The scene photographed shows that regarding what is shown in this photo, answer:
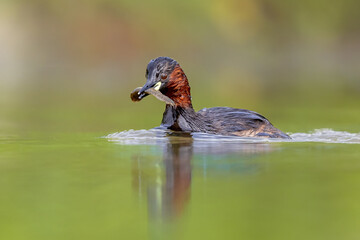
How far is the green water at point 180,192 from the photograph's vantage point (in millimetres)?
4570

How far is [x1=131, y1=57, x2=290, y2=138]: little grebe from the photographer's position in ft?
29.2

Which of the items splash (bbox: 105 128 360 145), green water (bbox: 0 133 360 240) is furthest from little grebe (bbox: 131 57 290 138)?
green water (bbox: 0 133 360 240)

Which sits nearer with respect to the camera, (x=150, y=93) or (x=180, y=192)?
(x=180, y=192)

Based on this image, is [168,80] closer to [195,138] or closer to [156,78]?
[156,78]

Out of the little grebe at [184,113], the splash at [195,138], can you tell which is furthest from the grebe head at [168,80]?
the splash at [195,138]

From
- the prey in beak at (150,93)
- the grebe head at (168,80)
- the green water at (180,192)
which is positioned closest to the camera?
the green water at (180,192)

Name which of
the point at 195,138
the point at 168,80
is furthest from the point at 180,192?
the point at 168,80

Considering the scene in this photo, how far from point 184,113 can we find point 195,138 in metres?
0.64

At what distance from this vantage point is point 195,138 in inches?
340

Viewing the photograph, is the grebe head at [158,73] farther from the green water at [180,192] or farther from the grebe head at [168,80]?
the green water at [180,192]

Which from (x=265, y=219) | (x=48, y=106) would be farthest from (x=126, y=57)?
(x=265, y=219)

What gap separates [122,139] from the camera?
28.3 ft

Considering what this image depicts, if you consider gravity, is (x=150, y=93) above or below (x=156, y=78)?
below

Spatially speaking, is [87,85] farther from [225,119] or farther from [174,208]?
[174,208]
